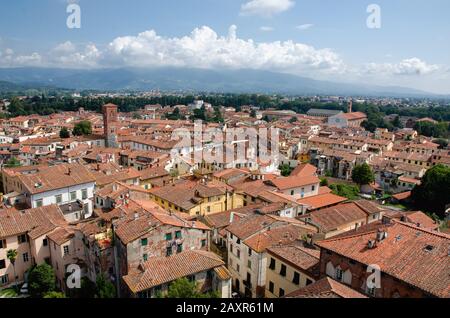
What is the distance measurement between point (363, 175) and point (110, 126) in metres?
46.9

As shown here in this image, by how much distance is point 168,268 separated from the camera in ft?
60.7

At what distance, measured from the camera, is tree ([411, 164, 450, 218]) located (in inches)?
1661

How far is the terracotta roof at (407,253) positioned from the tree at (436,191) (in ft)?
95.1

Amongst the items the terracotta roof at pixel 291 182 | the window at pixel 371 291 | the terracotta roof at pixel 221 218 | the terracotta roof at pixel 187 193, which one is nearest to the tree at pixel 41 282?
the terracotta roof at pixel 221 218

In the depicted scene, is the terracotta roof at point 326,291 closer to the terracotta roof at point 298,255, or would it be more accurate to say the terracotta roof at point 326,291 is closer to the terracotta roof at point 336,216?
the terracotta roof at point 298,255

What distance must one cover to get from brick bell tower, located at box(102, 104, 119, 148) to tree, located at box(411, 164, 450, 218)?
50.1m

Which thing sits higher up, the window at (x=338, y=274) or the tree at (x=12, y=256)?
the window at (x=338, y=274)

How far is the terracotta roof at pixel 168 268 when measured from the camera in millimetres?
17312

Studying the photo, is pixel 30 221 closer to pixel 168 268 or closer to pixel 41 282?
pixel 41 282

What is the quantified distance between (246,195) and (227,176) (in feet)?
19.5

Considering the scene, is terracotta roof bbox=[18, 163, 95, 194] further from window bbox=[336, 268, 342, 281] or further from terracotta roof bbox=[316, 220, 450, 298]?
window bbox=[336, 268, 342, 281]
